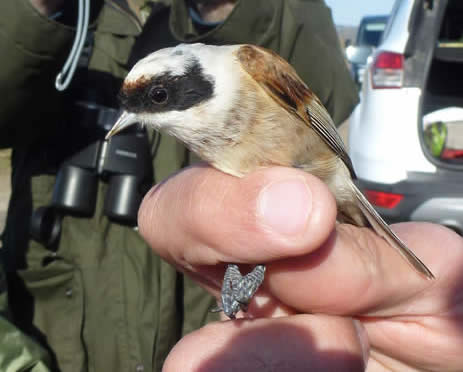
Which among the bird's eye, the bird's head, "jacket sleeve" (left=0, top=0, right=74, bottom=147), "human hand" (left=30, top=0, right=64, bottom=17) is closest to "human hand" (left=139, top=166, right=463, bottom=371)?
the bird's head

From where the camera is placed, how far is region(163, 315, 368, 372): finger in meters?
1.33

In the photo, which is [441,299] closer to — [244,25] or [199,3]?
[244,25]

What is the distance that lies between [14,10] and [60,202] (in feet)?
3.14

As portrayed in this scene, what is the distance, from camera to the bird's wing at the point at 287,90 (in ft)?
5.28

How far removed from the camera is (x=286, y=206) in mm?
1342

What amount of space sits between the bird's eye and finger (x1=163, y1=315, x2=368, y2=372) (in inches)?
29.6

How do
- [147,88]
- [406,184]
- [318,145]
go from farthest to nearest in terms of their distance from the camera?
1. [406,184]
2. [318,145]
3. [147,88]

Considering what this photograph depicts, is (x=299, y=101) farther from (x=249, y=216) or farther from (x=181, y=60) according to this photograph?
(x=249, y=216)

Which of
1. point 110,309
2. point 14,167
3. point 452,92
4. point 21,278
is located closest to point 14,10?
point 14,167

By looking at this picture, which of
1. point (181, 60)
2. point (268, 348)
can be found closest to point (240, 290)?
point (268, 348)

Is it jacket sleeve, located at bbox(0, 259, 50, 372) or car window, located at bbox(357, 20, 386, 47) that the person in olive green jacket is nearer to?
jacket sleeve, located at bbox(0, 259, 50, 372)

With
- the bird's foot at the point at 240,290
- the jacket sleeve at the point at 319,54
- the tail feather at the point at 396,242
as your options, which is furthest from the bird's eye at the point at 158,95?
the jacket sleeve at the point at 319,54

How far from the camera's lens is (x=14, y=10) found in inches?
84.4

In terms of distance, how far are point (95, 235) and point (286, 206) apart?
146cm
